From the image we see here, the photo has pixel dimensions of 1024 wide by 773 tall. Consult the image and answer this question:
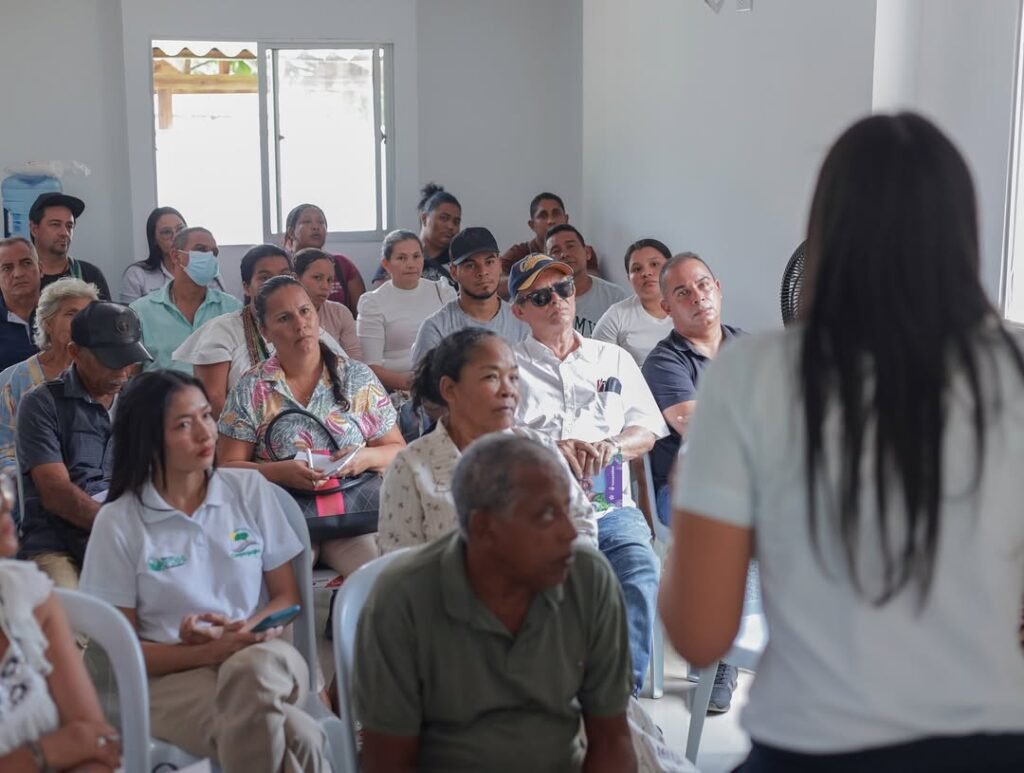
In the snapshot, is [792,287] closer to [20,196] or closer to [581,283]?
[581,283]

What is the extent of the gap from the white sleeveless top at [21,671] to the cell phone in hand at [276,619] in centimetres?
62

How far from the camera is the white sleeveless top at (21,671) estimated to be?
1.72m

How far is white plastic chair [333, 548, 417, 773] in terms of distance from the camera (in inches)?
77.6

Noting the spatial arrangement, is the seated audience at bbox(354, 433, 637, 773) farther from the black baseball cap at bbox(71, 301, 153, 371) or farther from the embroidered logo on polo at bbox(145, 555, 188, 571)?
the black baseball cap at bbox(71, 301, 153, 371)

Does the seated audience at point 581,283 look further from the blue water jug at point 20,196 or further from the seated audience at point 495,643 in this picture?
the seated audience at point 495,643

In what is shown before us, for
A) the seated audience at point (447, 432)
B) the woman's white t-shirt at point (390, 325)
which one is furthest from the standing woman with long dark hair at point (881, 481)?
the woman's white t-shirt at point (390, 325)

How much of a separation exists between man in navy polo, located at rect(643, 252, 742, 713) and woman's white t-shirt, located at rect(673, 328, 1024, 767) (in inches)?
92.1

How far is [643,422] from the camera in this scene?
351 centimetres

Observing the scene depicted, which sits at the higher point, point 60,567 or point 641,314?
point 641,314

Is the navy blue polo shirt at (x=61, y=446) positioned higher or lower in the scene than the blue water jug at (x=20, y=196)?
lower

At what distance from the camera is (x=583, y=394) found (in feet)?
Result: 11.5

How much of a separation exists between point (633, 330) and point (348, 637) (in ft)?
9.16

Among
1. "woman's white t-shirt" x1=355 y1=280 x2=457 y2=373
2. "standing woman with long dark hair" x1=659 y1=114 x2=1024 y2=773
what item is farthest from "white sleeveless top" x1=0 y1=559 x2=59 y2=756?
"woman's white t-shirt" x1=355 y1=280 x2=457 y2=373

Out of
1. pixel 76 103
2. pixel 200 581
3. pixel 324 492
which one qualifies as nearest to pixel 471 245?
pixel 324 492
